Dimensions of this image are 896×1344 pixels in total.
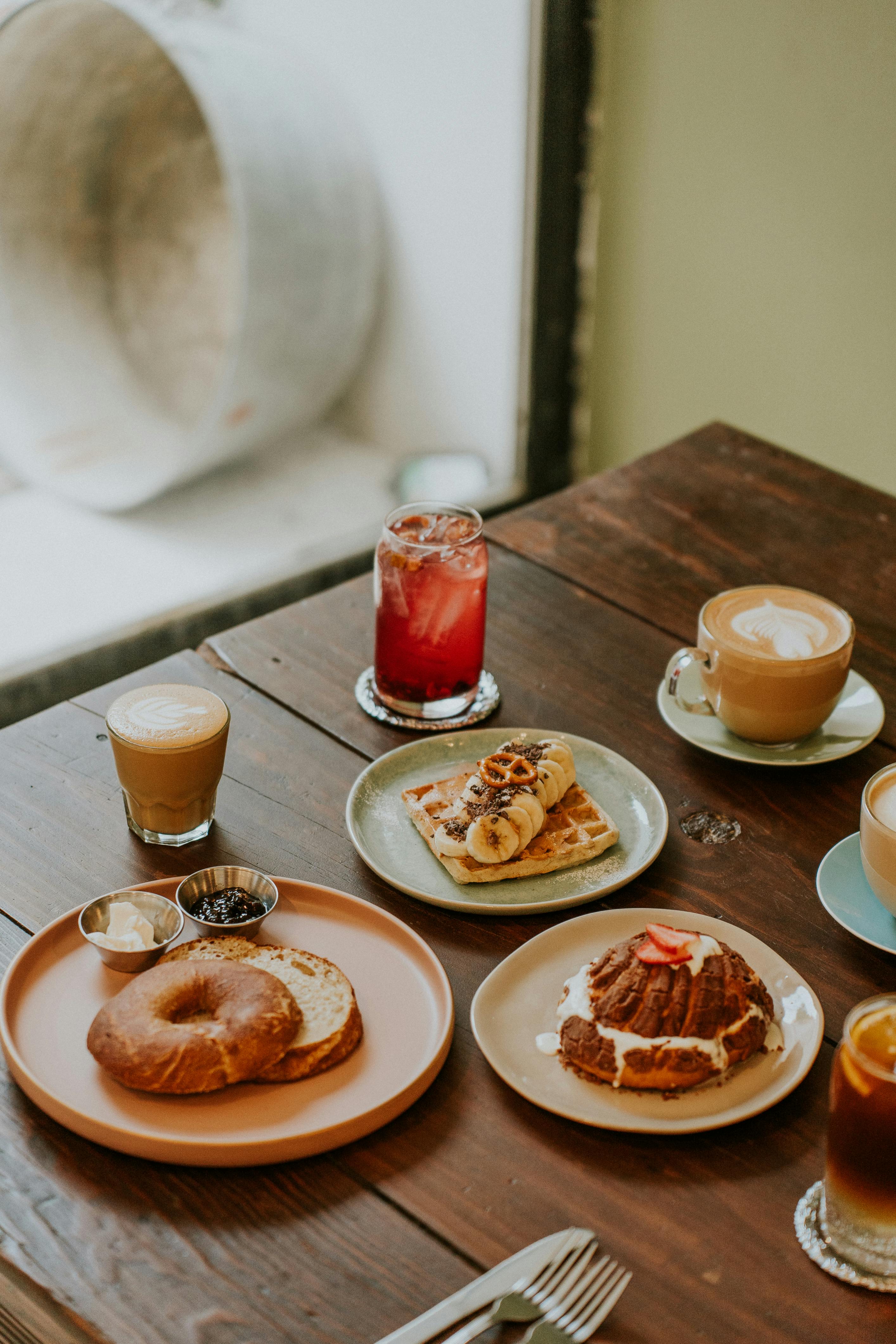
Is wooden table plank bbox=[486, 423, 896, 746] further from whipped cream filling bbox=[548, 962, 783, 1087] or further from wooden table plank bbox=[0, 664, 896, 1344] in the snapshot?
wooden table plank bbox=[0, 664, 896, 1344]

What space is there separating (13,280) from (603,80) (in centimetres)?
130

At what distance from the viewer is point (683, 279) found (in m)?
2.77

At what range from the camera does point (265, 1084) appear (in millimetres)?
946

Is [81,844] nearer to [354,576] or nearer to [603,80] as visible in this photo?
[354,576]

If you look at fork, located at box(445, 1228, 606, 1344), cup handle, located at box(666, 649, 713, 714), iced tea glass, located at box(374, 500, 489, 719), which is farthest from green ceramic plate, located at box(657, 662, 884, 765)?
fork, located at box(445, 1228, 606, 1344)

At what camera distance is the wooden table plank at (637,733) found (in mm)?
1140

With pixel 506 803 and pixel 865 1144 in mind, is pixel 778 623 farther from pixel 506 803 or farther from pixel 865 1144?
pixel 865 1144

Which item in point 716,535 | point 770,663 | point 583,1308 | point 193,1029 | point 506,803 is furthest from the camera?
point 716,535

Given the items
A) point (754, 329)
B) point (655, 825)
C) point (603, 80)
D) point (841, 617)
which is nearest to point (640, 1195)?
point (655, 825)

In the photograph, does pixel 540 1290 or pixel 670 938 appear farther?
pixel 670 938

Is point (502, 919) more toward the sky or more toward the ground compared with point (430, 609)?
more toward the ground

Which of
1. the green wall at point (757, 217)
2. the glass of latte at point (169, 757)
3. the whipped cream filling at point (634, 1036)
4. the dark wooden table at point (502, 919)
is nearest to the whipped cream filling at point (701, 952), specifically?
the whipped cream filling at point (634, 1036)

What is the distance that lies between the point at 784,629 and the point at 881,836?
0.34 m

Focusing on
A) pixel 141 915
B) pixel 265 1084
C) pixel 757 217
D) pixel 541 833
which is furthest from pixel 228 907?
pixel 757 217
